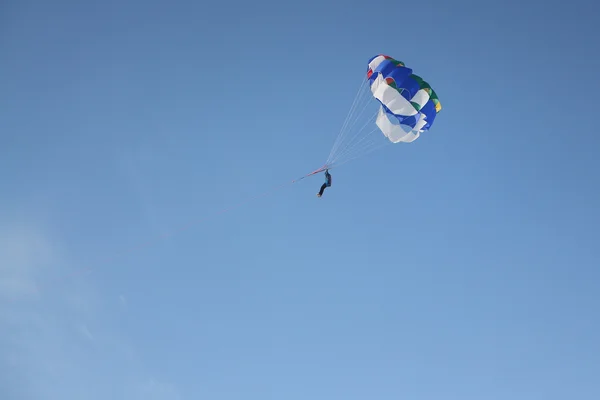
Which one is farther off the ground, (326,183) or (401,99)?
(401,99)

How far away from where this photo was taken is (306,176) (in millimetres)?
23266

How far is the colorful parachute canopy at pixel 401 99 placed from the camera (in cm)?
2477

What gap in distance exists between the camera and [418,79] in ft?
81.8

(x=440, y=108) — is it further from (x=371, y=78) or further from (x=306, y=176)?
(x=306, y=176)

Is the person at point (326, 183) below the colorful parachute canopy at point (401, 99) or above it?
below

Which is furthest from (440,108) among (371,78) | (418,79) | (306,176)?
(306,176)

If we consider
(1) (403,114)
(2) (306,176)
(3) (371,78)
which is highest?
(3) (371,78)

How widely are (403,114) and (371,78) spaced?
7.32 ft

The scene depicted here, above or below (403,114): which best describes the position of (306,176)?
below

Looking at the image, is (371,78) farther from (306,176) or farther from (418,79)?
(306,176)

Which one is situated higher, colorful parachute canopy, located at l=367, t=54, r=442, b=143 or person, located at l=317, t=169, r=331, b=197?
colorful parachute canopy, located at l=367, t=54, r=442, b=143

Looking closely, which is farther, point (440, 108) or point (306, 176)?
point (440, 108)

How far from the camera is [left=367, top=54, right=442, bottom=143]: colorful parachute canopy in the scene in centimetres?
2477

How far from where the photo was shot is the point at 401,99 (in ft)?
81.3
